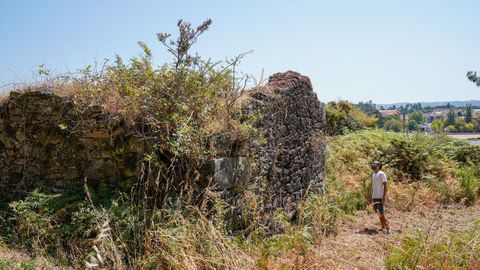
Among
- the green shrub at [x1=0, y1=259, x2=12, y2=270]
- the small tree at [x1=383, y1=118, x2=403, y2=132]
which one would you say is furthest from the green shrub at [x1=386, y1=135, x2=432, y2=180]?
the green shrub at [x1=0, y1=259, x2=12, y2=270]

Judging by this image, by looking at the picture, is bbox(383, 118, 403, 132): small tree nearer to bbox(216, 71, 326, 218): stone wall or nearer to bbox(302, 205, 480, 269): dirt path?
bbox(302, 205, 480, 269): dirt path

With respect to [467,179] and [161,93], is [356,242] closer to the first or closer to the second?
[161,93]

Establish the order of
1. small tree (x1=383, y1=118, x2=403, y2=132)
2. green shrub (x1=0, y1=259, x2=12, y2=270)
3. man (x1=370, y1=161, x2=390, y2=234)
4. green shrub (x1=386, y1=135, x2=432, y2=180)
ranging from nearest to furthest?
green shrub (x1=0, y1=259, x2=12, y2=270), man (x1=370, y1=161, x2=390, y2=234), green shrub (x1=386, y1=135, x2=432, y2=180), small tree (x1=383, y1=118, x2=403, y2=132)

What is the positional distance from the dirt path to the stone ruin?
143cm

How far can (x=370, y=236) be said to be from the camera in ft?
28.4

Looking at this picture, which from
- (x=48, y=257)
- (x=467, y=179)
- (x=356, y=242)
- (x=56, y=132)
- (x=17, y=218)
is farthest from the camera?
(x=467, y=179)

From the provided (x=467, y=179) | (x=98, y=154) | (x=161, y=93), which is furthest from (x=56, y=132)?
(x=467, y=179)

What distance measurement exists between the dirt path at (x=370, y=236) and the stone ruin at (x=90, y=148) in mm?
1431

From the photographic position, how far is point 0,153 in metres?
6.62

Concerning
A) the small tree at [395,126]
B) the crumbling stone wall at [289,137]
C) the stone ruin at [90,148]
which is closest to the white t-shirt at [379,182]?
the crumbling stone wall at [289,137]

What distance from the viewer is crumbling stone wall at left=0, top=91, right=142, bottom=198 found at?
18.5ft

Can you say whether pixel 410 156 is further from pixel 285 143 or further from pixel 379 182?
pixel 285 143

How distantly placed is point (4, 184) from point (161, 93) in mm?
3101

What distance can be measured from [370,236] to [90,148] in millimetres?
6046
